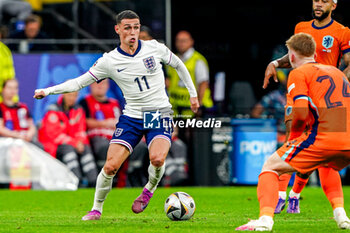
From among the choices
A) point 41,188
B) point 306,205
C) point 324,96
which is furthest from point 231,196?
point 324,96

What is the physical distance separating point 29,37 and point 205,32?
351 cm

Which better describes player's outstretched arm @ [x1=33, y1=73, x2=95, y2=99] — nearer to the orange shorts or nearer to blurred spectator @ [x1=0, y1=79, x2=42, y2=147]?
the orange shorts

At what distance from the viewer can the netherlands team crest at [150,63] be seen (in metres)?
9.23

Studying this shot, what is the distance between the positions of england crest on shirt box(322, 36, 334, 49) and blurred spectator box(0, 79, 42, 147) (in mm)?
6772

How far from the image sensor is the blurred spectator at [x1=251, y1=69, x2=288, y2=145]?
15147 mm

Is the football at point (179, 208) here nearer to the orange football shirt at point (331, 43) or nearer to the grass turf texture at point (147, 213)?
the grass turf texture at point (147, 213)

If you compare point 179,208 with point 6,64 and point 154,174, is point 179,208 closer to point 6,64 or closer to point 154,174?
point 154,174

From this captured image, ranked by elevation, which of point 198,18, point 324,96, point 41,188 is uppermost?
point 198,18

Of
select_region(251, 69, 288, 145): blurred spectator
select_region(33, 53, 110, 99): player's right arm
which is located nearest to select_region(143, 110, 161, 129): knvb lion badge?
select_region(33, 53, 110, 99): player's right arm

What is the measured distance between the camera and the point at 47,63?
15508 mm

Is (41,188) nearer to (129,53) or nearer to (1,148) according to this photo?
(1,148)

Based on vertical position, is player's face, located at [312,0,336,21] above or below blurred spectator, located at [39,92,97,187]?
above

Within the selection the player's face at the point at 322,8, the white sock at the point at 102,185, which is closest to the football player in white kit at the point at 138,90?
the white sock at the point at 102,185

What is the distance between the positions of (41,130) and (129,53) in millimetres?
6120
